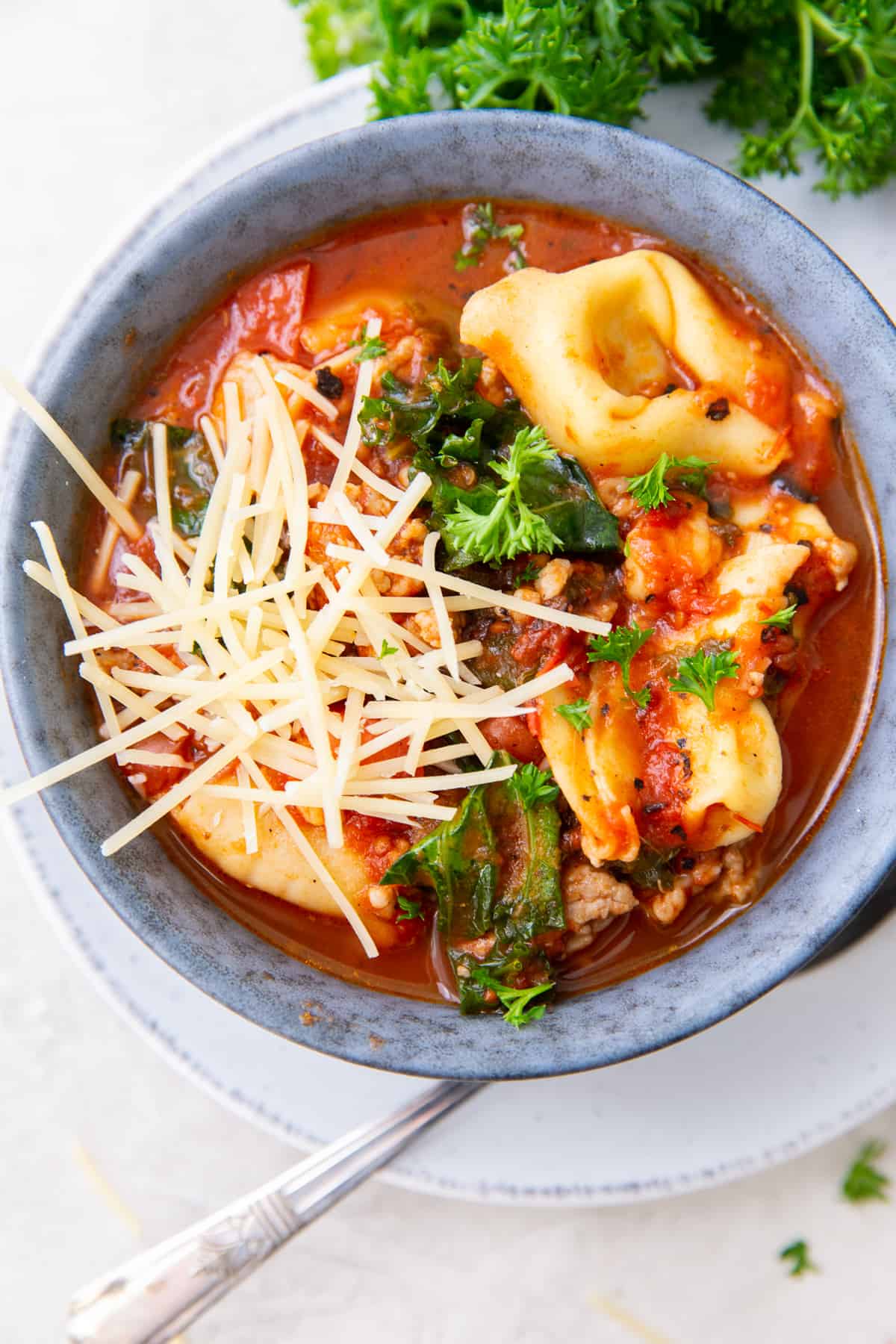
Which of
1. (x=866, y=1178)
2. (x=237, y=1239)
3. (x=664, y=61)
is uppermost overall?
(x=664, y=61)

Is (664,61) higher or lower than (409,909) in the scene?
higher

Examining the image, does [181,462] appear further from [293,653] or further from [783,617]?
→ [783,617]

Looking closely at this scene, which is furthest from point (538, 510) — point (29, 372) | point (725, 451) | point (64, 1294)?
point (64, 1294)

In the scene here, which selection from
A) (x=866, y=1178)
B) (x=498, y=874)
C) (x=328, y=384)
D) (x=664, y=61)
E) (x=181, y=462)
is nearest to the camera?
(x=498, y=874)

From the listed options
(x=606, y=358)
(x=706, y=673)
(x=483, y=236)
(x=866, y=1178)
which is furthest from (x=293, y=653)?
(x=866, y=1178)

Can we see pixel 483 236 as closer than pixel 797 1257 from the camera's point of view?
Yes

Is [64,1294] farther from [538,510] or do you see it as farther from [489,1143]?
[538,510]
